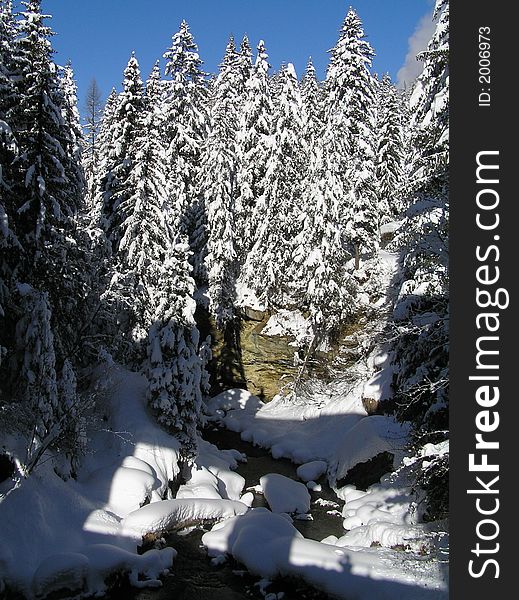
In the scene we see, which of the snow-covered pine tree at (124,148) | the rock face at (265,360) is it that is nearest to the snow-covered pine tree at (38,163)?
the snow-covered pine tree at (124,148)

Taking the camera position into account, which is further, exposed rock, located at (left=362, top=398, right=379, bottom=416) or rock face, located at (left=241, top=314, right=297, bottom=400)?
rock face, located at (left=241, top=314, right=297, bottom=400)

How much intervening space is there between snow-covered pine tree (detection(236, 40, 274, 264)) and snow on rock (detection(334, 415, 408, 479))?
15.6 meters

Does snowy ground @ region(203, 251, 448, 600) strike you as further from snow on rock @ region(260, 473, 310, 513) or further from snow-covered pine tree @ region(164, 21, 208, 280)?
snow-covered pine tree @ region(164, 21, 208, 280)

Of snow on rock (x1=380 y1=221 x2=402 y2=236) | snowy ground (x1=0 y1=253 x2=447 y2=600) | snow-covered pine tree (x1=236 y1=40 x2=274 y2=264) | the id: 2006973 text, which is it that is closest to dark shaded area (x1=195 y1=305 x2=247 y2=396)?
snow-covered pine tree (x1=236 y1=40 x2=274 y2=264)

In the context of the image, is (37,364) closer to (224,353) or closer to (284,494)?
(284,494)

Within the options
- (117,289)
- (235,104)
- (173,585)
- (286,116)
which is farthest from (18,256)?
(235,104)

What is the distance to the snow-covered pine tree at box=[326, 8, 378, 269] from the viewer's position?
28.8 metres

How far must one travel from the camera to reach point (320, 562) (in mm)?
12406

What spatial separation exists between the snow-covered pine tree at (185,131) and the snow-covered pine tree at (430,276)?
835 inches

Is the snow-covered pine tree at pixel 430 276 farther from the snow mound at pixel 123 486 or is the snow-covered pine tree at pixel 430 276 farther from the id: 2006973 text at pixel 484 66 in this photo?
the snow mound at pixel 123 486

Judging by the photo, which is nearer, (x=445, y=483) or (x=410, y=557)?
(x=445, y=483)

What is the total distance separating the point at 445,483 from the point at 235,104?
34183mm

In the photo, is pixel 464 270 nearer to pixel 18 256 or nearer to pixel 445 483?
pixel 445 483

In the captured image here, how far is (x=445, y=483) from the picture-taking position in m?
8.98
